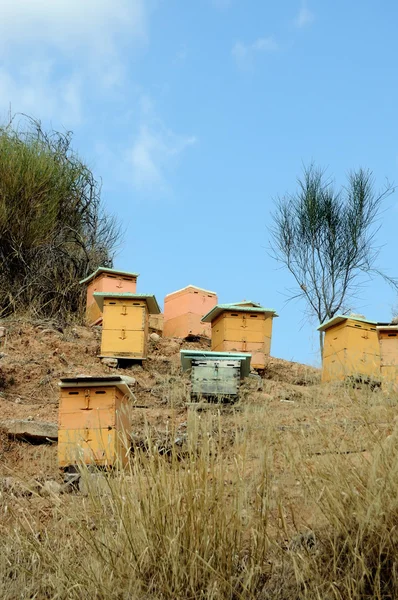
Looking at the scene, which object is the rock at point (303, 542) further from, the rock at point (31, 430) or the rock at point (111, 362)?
the rock at point (111, 362)

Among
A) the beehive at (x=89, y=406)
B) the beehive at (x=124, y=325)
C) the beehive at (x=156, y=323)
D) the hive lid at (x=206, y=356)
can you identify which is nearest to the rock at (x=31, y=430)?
the beehive at (x=89, y=406)

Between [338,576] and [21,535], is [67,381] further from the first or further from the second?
[338,576]

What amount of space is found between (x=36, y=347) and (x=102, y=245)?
6622mm

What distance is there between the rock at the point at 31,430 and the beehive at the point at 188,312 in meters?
6.34

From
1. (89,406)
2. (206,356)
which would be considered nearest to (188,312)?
(206,356)

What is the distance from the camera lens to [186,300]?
1427 centimetres

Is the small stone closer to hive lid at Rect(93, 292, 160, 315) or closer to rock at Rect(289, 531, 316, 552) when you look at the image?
hive lid at Rect(93, 292, 160, 315)

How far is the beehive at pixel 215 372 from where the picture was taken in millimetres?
9453

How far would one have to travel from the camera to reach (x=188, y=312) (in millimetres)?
14141

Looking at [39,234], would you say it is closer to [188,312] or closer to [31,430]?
[188,312]

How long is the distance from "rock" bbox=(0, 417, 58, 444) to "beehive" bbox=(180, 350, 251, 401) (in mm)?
2019

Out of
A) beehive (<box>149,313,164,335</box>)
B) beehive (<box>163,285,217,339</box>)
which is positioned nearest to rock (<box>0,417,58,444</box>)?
beehive (<box>163,285,217,339</box>)

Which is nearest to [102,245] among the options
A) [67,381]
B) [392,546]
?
[67,381]

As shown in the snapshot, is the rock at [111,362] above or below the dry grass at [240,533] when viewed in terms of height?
above
